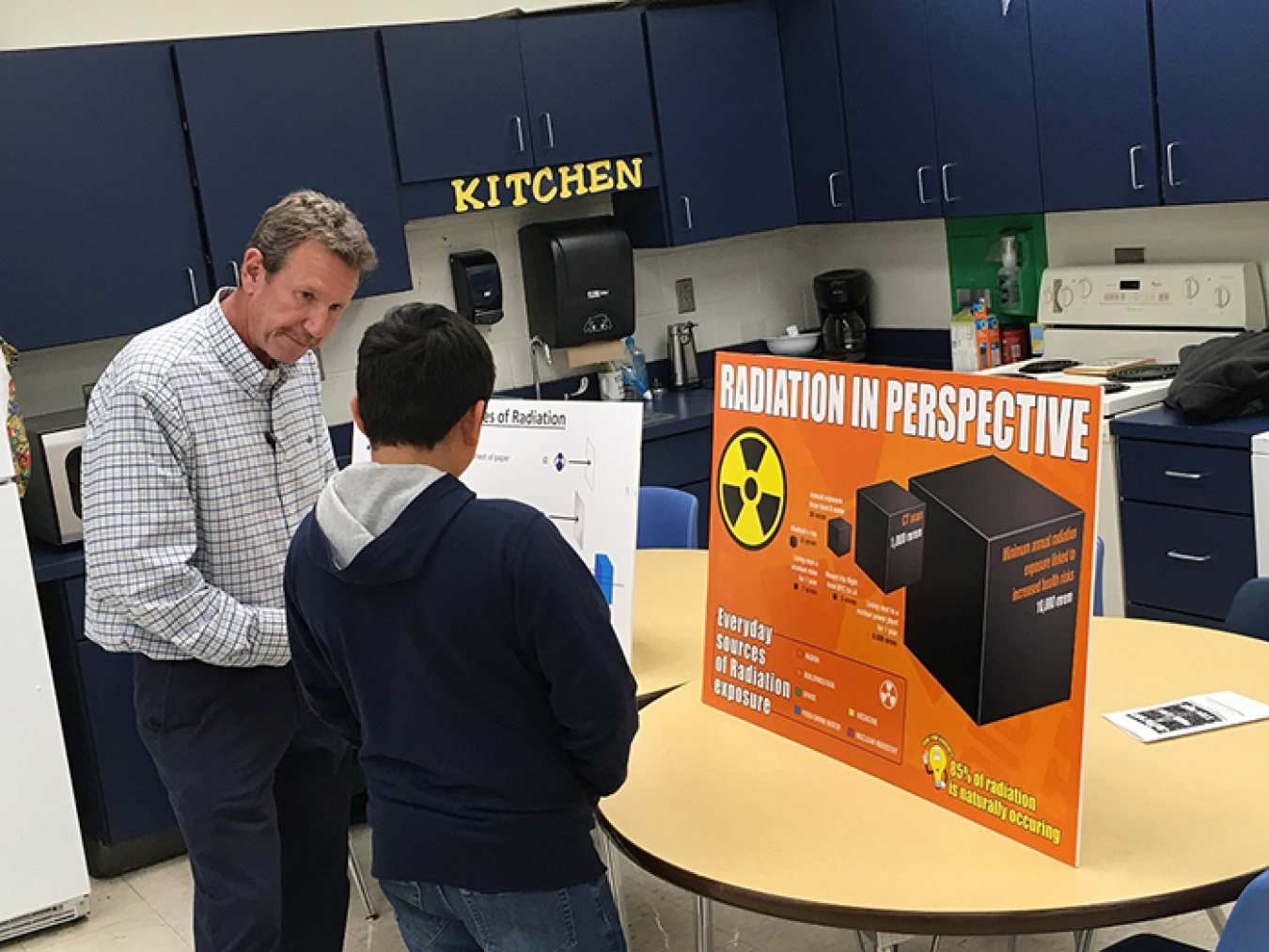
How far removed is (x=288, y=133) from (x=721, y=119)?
1622mm

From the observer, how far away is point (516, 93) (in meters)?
4.95

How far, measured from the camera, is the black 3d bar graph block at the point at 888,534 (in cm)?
201

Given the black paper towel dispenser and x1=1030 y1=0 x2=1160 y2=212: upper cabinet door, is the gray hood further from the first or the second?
the black paper towel dispenser

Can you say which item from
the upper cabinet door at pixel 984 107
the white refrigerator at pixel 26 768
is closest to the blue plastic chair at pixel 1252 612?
the upper cabinet door at pixel 984 107

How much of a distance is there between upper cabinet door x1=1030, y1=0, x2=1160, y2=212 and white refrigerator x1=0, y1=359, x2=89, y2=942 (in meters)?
3.12

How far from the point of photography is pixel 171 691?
2.61m

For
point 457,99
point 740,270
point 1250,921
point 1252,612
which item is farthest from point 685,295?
point 1250,921

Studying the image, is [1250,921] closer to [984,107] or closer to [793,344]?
[984,107]

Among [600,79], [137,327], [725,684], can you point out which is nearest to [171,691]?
[725,684]

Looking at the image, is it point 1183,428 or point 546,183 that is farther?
point 546,183

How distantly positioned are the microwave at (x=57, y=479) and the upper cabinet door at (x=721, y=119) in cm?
221

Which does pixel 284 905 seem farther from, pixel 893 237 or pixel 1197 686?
pixel 893 237

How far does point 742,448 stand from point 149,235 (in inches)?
102

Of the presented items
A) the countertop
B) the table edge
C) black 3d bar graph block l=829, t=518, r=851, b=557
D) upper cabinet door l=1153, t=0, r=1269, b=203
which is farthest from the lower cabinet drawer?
the table edge
